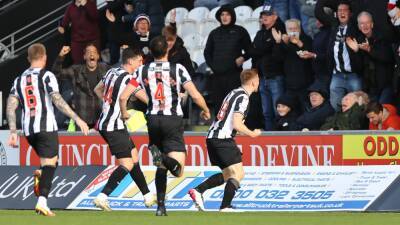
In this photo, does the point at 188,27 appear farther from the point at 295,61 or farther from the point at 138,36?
the point at 295,61

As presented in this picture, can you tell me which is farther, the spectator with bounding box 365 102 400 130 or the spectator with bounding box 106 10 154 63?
the spectator with bounding box 106 10 154 63

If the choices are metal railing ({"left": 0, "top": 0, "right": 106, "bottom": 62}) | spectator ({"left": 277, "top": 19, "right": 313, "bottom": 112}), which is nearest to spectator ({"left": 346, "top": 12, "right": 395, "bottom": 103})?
spectator ({"left": 277, "top": 19, "right": 313, "bottom": 112})

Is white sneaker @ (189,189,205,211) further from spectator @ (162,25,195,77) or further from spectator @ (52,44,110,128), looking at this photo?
spectator @ (52,44,110,128)

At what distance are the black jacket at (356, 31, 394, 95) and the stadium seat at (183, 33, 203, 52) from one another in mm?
4085

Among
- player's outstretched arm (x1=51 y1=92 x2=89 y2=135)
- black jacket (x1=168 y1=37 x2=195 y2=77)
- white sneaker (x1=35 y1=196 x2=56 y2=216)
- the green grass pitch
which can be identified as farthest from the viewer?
black jacket (x1=168 y1=37 x2=195 y2=77)

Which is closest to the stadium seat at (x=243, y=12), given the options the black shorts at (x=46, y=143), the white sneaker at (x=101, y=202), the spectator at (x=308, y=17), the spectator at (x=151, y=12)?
the spectator at (x=151, y=12)

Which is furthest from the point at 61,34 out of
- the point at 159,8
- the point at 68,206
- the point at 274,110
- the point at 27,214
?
the point at 27,214

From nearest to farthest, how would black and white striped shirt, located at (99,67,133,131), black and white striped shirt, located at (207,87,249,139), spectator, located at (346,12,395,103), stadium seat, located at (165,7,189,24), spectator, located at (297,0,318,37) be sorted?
black and white striped shirt, located at (207,87,249,139)
black and white striped shirt, located at (99,67,133,131)
spectator, located at (346,12,395,103)
spectator, located at (297,0,318,37)
stadium seat, located at (165,7,189,24)

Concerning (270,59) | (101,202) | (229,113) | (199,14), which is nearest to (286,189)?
(229,113)

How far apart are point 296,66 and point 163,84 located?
5474mm

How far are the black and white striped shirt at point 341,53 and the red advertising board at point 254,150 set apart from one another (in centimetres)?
201

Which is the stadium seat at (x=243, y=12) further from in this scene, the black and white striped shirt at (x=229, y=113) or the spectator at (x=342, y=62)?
the black and white striped shirt at (x=229, y=113)

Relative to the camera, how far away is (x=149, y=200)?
16766mm

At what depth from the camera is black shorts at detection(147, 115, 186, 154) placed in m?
16.0
